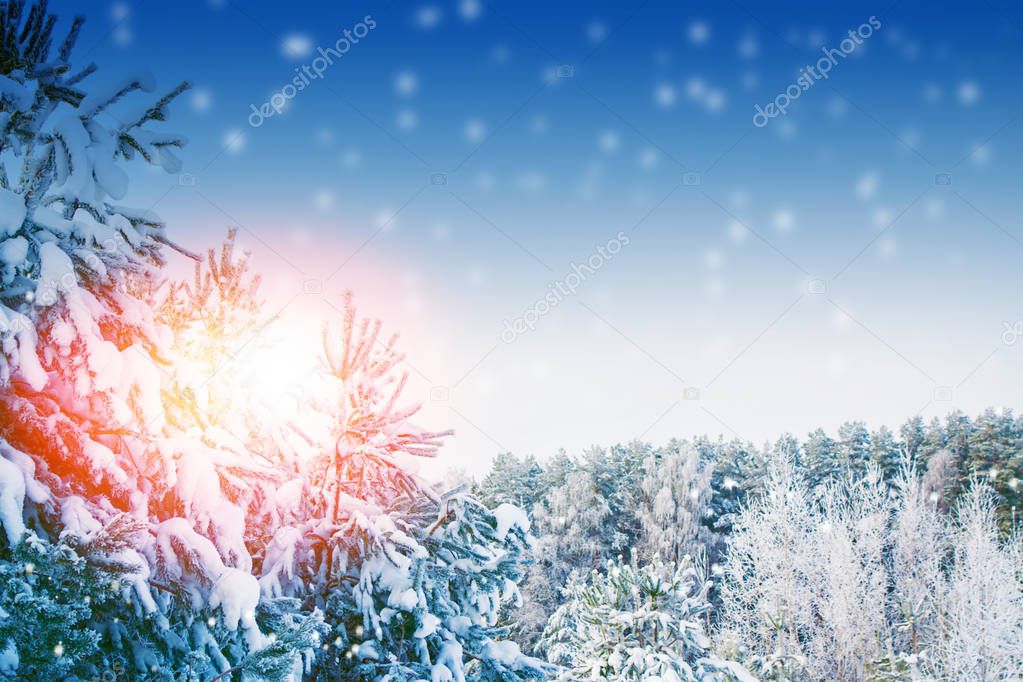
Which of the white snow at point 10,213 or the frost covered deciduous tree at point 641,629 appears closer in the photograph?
the white snow at point 10,213

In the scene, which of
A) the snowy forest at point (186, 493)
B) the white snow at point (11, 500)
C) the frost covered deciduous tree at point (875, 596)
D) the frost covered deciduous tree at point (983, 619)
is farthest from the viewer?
the frost covered deciduous tree at point (875, 596)

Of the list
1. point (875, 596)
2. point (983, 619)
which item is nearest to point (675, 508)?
point (875, 596)

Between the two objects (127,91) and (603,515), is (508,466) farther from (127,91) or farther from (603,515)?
(127,91)

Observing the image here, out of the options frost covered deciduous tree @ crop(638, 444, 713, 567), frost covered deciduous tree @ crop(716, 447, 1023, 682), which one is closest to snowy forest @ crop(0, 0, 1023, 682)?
frost covered deciduous tree @ crop(716, 447, 1023, 682)

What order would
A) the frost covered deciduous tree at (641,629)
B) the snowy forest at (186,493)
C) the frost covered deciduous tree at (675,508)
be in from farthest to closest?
1. the frost covered deciduous tree at (675,508)
2. the frost covered deciduous tree at (641,629)
3. the snowy forest at (186,493)

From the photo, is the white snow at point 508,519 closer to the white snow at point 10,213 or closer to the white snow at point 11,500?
the white snow at point 11,500

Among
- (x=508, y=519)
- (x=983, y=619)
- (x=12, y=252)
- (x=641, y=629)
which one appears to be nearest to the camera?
(x=12, y=252)

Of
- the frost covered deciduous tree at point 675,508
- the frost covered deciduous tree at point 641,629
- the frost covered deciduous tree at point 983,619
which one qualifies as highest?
the frost covered deciduous tree at point 675,508

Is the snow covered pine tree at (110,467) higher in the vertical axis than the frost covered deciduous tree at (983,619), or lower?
lower

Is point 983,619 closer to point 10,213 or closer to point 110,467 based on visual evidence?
point 110,467

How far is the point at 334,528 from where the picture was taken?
4.38m

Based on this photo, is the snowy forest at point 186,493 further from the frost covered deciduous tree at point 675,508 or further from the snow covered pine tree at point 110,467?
the frost covered deciduous tree at point 675,508

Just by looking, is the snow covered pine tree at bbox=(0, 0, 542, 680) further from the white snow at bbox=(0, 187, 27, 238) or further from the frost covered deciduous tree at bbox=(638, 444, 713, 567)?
the frost covered deciduous tree at bbox=(638, 444, 713, 567)

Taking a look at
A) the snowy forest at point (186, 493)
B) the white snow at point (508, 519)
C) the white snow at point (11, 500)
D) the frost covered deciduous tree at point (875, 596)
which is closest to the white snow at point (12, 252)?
the snowy forest at point (186, 493)
